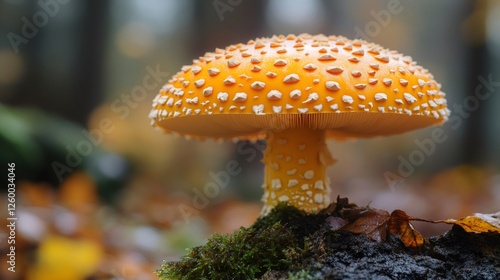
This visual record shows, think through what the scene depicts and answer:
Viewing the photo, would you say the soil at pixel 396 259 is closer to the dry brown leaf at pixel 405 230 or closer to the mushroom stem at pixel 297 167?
the dry brown leaf at pixel 405 230

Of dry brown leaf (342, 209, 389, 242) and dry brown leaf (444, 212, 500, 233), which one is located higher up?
dry brown leaf (342, 209, 389, 242)

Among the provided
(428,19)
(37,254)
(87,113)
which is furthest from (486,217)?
(428,19)

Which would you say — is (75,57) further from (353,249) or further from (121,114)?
(353,249)

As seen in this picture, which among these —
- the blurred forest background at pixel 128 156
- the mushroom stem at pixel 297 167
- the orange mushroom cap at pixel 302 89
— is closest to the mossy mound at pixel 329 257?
the mushroom stem at pixel 297 167

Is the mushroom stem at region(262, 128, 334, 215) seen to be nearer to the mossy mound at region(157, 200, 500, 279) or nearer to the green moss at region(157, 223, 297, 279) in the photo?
the mossy mound at region(157, 200, 500, 279)

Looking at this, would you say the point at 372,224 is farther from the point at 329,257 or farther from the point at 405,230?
the point at 329,257
